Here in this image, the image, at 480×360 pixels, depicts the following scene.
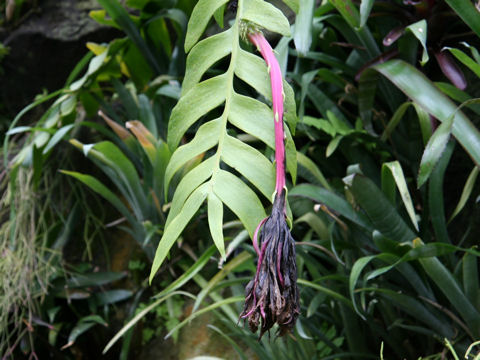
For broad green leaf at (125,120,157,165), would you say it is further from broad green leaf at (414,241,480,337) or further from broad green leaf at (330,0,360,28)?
broad green leaf at (414,241,480,337)

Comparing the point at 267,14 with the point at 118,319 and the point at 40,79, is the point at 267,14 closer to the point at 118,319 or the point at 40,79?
the point at 118,319

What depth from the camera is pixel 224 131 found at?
2.45ft

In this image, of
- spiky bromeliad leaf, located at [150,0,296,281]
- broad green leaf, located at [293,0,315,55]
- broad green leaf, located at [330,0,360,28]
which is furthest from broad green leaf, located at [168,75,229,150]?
broad green leaf, located at [330,0,360,28]

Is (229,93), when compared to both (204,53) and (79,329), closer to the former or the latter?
(204,53)

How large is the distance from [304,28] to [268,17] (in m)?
0.35

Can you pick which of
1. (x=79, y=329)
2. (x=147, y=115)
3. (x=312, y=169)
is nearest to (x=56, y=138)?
(x=147, y=115)

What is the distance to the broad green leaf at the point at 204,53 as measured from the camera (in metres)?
0.81

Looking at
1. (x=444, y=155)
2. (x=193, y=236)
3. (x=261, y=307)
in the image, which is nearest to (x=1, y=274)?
(x=193, y=236)

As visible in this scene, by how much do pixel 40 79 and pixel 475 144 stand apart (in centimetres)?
181

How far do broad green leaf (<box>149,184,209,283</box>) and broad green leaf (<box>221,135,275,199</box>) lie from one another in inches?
2.2

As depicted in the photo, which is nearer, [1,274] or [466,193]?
[466,193]

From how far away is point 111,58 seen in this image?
1595 mm

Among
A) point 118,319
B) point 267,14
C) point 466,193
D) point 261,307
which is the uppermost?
point 267,14

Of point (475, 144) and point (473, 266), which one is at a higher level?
point (475, 144)
